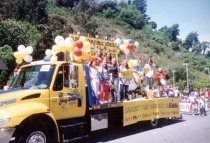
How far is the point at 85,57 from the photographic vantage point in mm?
10938

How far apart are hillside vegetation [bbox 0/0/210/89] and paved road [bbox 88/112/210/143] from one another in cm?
1506

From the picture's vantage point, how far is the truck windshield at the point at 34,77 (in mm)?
9329

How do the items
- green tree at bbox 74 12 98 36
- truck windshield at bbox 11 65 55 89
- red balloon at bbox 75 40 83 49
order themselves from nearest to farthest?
truck windshield at bbox 11 65 55 89 < red balloon at bbox 75 40 83 49 < green tree at bbox 74 12 98 36

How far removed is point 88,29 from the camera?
5128cm

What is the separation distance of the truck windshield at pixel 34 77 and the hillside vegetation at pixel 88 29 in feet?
54.7

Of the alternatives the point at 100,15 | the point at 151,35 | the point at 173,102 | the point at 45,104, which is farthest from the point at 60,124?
the point at 151,35

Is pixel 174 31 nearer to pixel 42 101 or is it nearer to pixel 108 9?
pixel 108 9

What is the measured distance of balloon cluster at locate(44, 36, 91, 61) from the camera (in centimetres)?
1054

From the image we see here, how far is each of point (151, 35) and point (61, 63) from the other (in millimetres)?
84828

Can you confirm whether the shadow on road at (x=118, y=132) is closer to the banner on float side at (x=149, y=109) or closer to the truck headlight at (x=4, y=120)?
the banner on float side at (x=149, y=109)

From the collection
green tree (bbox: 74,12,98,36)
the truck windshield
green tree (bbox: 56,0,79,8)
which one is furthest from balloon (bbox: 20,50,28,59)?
green tree (bbox: 56,0,79,8)

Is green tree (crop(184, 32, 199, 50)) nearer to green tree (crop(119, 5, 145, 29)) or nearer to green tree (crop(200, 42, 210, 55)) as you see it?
green tree (crop(200, 42, 210, 55))

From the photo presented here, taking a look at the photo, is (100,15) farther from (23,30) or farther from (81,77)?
(81,77)

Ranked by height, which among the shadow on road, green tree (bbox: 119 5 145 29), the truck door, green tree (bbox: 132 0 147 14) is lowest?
the shadow on road
